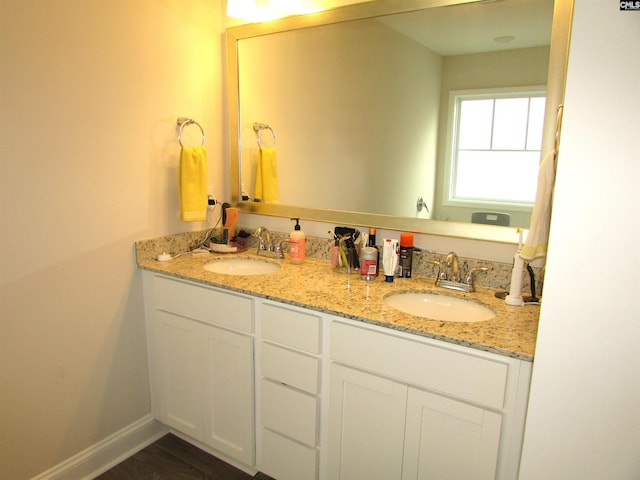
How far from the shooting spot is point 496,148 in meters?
1.56

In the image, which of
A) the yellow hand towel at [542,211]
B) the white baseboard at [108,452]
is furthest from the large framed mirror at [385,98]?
the white baseboard at [108,452]

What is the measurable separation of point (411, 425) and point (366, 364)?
22 cm

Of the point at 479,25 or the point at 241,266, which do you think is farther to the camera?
the point at 241,266

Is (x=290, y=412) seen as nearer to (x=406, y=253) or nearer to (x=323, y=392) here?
(x=323, y=392)

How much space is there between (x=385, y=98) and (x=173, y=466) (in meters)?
1.87

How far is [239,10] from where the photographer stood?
2076 mm

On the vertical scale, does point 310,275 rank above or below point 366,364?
above

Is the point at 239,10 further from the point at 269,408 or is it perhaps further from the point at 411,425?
the point at 411,425

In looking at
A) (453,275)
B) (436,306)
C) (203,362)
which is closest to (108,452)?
(203,362)

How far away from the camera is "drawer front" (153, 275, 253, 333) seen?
5.31 ft

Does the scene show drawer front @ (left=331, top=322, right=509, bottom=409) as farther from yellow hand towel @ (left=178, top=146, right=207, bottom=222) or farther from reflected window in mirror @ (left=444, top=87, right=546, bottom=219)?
yellow hand towel @ (left=178, top=146, right=207, bottom=222)

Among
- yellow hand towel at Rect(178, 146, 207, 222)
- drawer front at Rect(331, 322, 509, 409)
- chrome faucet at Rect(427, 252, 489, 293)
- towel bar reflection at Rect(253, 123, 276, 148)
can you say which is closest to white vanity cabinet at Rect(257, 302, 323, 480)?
→ drawer front at Rect(331, 322, 509, 409)

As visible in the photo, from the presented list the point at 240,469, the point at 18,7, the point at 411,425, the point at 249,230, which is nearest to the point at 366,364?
the point at 411,425

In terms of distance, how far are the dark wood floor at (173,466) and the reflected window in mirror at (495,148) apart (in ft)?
4.97
